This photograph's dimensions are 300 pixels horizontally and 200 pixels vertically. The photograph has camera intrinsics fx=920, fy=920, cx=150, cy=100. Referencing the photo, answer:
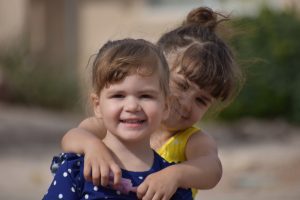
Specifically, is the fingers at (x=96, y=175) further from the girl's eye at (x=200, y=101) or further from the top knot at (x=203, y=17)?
the top knot at (x=203, y=17)

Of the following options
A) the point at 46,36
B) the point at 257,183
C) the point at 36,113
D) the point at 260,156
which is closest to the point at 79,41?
the point at 46,36

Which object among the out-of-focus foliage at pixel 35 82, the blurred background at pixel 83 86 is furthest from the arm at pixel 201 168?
the out-of-focus foliage at pixel 35 82

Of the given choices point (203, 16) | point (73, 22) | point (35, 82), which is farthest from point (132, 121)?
point (73, 22)

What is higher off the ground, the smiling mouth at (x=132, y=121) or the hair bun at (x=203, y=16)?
the hair bun at (x=203, y=16)

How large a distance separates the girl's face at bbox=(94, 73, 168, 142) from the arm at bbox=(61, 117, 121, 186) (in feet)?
0.29

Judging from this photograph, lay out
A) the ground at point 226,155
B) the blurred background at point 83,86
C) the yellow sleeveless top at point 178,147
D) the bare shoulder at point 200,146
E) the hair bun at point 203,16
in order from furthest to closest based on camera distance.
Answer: the blurred background at point 83,86
the ground at point 226,155
the hair bun at point 203,16
the yellow sleeveless top at point 178,147
the bare shoulder at point 200,146

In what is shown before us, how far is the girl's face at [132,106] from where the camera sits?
3098mm

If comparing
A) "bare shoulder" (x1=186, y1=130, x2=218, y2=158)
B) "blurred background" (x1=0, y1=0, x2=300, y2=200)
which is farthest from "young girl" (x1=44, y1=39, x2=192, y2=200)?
"blurred background" (x1=0, y1=0, x2=300, y2=200)

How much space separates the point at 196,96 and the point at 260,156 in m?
7.97

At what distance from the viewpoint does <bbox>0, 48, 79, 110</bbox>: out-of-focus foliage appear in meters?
17.6

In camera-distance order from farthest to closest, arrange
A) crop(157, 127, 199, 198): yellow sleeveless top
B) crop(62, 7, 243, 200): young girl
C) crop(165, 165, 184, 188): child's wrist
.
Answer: crop(157, 127, 199, 198): yellow sleeveless top, crop(62, 7, 243, 200): young girl, crop(165, 165, 184, 188): child's wrist

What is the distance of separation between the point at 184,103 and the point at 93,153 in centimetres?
72

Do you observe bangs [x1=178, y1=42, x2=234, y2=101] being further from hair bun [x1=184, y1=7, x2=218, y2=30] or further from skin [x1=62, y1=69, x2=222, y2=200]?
hair bun [x1=184, y1=7, x2=218, y2=30]

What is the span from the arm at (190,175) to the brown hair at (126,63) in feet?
0.92
